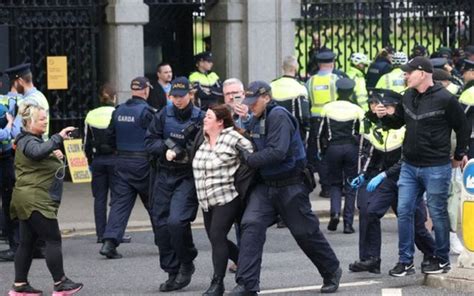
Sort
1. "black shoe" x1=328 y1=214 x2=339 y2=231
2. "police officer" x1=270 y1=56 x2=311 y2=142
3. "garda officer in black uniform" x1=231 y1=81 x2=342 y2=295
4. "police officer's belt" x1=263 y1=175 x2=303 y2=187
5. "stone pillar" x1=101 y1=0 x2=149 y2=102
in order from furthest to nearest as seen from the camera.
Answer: "stone pillar" x1=101 y1=0 x2=149 y2=102, "police officer" x1=270 y1=56 x2=311 y2=142, "black shoe" x1=328 y1=214 x2=339 y2=231, "police officer's belt" x1=263 y1=175 x2=303 y2=187, "garda officer in black uniform" x1=231 y1=81 x2=342 y2=295

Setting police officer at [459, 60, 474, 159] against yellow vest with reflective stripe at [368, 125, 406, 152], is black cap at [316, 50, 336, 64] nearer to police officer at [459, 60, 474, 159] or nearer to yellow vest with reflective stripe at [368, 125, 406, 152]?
police officer at [459, 60, 474, 159]

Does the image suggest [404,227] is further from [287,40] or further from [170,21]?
[170,21]

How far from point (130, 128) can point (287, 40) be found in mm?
7139

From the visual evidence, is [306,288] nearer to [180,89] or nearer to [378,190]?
[378,190]

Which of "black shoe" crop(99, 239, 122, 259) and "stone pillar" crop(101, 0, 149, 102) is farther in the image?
"stone pillar" crop(101, 0, 149, 102)

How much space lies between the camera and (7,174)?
49.0 ft

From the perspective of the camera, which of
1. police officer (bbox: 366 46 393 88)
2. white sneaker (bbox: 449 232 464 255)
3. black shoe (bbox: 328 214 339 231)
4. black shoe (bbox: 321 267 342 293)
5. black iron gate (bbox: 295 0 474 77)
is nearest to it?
black shoe (bbox: 321 267 342 293)

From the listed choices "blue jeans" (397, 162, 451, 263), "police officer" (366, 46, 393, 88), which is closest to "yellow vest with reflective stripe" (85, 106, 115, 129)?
"blue jeans" (397, 162, 451, 263)

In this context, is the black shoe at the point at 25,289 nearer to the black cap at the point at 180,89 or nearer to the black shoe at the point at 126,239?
the black cap at the point at 180,89

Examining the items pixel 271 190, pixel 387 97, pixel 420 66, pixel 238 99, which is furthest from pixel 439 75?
pixel 271 190

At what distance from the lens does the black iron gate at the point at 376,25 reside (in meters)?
22.3

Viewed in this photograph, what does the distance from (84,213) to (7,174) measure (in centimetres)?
343

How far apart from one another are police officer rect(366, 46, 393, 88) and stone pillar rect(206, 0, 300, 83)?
4.14 ft

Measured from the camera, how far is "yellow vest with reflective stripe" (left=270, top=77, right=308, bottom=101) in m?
18.0
